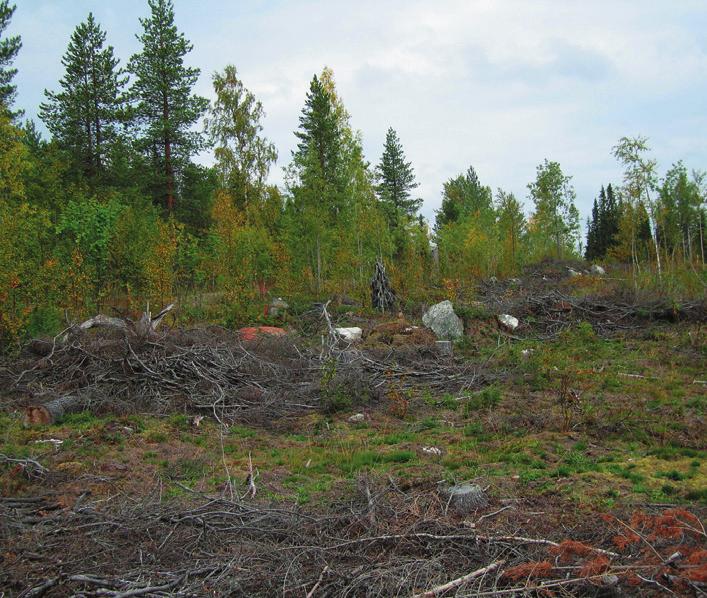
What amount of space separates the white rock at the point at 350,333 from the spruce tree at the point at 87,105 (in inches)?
685

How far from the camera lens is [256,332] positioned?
47.1ft

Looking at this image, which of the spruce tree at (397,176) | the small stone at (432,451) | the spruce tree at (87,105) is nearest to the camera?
the small stone at (432,451)

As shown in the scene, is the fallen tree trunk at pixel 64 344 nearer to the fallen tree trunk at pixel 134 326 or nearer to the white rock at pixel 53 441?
the fallen tree trunk at pixel 134 326

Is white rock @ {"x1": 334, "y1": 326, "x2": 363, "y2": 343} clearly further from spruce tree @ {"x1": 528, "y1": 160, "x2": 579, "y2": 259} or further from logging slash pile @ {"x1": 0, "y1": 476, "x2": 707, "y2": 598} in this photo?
spruce tree @ {"x1": 528, "y1": 160, "x2": 579, "y2": 259}

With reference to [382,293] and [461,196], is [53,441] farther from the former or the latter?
[461,196]

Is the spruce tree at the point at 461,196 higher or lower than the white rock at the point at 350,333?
higher

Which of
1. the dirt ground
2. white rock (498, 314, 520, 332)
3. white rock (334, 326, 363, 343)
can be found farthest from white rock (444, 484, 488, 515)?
white rock (498, 314, 520, 332)

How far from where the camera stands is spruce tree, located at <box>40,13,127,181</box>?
25.6m

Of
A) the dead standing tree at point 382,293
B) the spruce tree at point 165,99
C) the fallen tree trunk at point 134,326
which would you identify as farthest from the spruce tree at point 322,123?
the fallen tree trunk at point 134,326

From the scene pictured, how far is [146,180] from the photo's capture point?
25.7 m

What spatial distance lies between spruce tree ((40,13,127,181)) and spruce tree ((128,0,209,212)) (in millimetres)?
1346

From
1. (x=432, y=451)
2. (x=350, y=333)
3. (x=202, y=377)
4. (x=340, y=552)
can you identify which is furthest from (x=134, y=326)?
(x=340, y=552)

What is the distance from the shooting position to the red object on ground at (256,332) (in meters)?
13.8

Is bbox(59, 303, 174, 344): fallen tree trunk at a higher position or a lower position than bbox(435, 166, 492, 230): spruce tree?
lower
